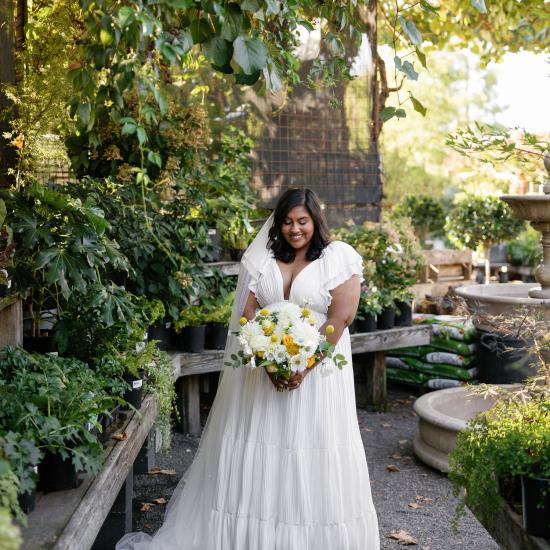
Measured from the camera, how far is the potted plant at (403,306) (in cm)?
729

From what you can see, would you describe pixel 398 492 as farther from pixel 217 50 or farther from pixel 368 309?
pixel 217 50

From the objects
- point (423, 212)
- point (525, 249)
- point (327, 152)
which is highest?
point (327, 152)

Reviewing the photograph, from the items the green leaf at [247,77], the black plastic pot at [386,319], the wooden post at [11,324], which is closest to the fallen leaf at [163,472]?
the wooden post at [11,324]

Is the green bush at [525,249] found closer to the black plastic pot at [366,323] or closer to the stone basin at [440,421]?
the black plastic pot at [366,323]

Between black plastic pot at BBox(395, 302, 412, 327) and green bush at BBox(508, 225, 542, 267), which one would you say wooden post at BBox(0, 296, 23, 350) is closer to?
black plastic pot at BBox(395, 302, 412, 327)

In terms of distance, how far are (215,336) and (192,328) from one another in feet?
0.73

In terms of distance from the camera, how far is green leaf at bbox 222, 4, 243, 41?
2.61m

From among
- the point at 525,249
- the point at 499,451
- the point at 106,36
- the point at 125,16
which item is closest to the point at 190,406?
the point at 499,451

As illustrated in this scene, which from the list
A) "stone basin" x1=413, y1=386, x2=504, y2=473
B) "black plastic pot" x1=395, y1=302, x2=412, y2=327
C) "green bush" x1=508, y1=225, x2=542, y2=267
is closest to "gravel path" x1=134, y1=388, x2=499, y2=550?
"stone basin" x1=413, y1=386, x2=504, y2=473

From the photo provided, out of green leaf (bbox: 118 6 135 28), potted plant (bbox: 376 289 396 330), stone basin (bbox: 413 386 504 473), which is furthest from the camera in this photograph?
potted plant (bbox: 376 289 396 330)

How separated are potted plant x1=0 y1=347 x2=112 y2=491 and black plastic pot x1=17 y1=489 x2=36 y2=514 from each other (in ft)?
0.50

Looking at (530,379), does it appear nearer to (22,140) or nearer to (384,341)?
(22,140)

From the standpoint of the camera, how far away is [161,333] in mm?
5926

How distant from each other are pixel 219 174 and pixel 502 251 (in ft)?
32.5
